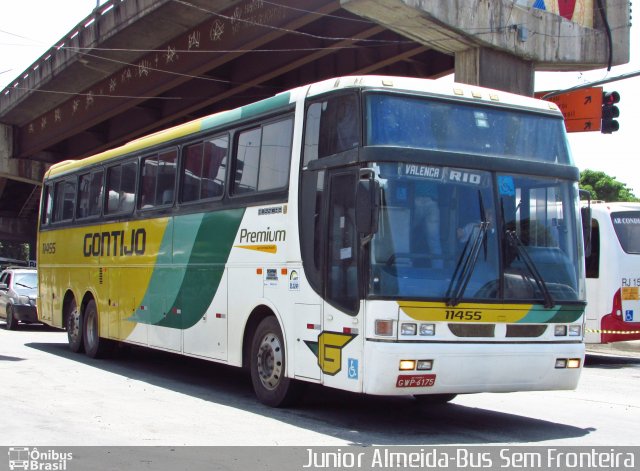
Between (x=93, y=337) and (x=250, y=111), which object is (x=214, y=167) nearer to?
(x=250, y=111)

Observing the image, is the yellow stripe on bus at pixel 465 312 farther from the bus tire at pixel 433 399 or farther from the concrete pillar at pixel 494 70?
the concrete pillar at pixel 494 70

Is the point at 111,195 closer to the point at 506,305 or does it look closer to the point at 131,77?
the point at 506,305

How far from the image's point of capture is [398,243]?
27.5 feet

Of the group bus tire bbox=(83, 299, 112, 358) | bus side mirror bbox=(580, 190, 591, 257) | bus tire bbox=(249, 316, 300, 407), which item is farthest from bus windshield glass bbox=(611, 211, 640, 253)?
bus tire bbox=(83, 299, 112, 358)

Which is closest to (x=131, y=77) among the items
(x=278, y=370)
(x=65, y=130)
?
(x=65, y=130)

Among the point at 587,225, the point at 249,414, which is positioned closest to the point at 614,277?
the point at 587,225

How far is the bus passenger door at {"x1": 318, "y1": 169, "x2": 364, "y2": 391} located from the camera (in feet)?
27.9

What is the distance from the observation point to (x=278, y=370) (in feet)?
32.8

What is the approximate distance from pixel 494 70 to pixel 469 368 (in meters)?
15.5

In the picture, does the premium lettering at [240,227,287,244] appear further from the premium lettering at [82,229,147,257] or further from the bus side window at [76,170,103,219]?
the bus side window at [76,170,103,219]

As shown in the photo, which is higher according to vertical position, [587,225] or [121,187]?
[121,187]

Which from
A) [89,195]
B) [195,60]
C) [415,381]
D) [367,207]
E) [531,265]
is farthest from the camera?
[195,60]

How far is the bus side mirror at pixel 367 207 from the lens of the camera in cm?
812

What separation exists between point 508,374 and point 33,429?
4727 mm
